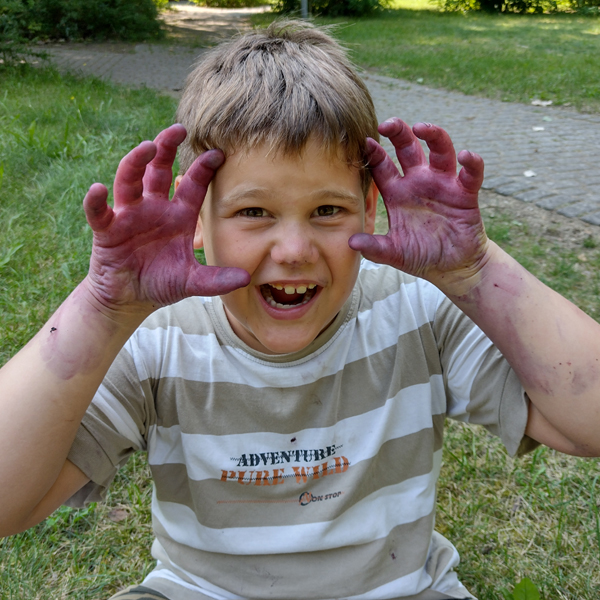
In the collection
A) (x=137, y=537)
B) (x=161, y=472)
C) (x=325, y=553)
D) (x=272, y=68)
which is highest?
(x=272, y=68)

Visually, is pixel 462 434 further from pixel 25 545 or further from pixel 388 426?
pixel 25 545

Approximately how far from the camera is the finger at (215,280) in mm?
1212

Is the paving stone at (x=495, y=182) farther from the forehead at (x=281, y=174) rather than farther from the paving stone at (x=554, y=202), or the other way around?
the forehead at (x=281, y=174)

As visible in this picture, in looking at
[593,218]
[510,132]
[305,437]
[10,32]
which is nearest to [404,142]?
[305,437]

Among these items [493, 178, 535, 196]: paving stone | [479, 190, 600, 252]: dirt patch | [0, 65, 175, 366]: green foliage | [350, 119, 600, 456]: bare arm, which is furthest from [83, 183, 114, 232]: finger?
[493, 178, 535, 196]: paving stone

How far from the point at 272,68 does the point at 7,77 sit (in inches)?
303

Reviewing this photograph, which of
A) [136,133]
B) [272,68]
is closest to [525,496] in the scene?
[272,68]

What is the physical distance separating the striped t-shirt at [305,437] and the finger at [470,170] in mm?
333

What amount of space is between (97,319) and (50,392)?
6.5 inches

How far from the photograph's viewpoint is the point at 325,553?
4.81 feet

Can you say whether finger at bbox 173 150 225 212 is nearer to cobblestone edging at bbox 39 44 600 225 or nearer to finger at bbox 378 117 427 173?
finger at bbox 378 117 427 173

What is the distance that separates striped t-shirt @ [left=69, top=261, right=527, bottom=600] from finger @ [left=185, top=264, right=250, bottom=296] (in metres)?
0.25

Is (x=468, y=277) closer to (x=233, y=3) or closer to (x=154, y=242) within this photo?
(x=154, y=242)

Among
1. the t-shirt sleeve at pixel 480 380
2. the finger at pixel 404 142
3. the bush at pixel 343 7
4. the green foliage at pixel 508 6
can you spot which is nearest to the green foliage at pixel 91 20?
the bush at pixel 343 7
